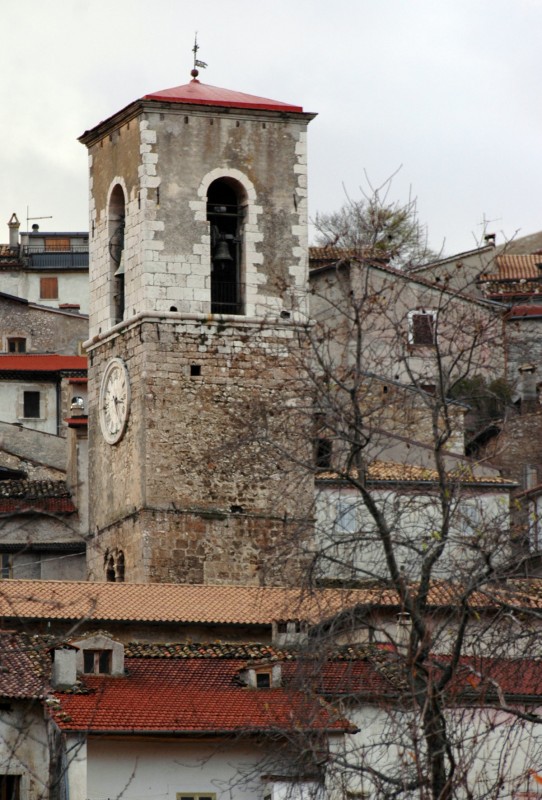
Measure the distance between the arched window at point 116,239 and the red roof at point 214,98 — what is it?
Result: 2203 mm

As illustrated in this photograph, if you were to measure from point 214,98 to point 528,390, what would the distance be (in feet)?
55.8

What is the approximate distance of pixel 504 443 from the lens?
1065 inches

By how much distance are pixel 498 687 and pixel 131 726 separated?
9289 mm

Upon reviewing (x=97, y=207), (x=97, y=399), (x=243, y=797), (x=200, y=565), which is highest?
(x=97, y=207)

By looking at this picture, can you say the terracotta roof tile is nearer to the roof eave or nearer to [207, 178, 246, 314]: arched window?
[207, 178, 246, 314]: arched window

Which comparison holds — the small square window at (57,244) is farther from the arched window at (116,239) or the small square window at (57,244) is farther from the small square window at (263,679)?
the small square window at (263,679)

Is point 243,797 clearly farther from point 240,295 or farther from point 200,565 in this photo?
point 240,295

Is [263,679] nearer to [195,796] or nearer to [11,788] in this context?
[195,796]

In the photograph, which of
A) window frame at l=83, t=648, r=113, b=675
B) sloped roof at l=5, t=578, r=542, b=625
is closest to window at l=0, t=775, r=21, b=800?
window frame at l=83, t=648, r=113, b=675

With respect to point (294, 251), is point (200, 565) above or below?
below

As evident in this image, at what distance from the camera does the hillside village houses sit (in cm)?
2538

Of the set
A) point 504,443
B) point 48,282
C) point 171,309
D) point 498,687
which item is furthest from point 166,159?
point 48,282

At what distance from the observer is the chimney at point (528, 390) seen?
5969cm

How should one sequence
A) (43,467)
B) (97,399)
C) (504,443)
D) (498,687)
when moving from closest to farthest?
1. (498,687)
2. (504,443)
3. (97,399)
4. (43,467)
